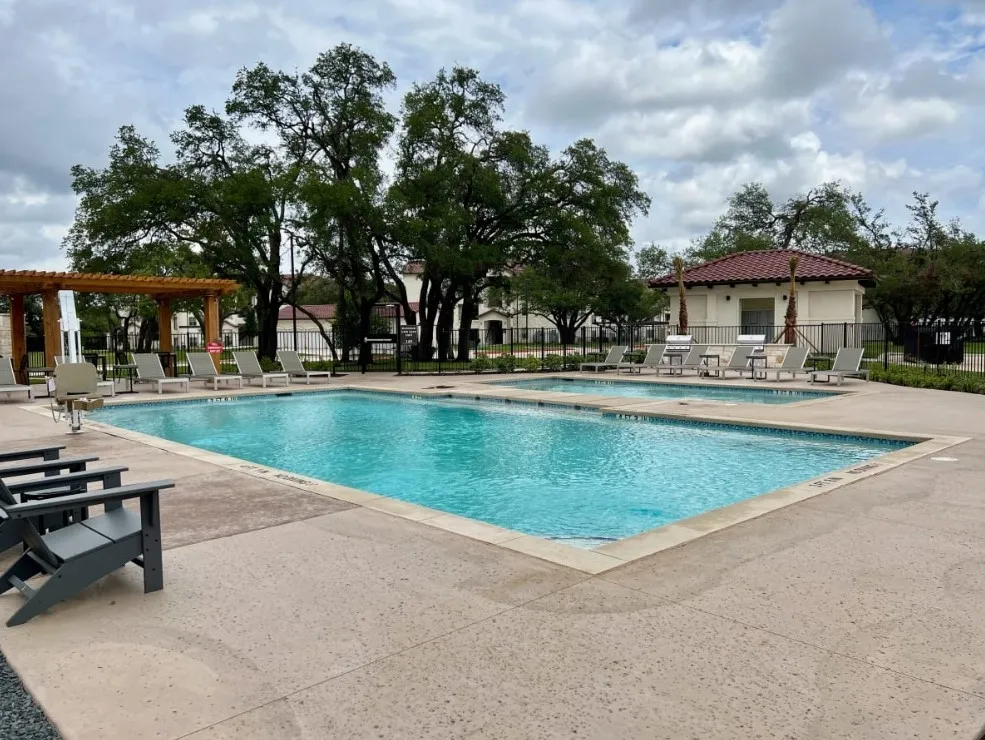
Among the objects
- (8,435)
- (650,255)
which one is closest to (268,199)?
(8,435)

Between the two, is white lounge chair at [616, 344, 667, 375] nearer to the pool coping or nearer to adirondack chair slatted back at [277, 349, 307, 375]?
adirondack chair slatted back at [277, 349, 307, 375]

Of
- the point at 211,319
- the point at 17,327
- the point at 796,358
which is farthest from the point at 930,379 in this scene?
the point at 17,327

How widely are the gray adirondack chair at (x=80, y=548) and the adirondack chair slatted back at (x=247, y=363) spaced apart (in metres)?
16.1

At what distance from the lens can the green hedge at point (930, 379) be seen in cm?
1478

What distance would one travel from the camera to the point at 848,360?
17.7 meters

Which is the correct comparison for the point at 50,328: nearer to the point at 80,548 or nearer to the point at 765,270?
the point at 80,548

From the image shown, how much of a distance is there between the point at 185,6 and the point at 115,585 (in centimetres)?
1274

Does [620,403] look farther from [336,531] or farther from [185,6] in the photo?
[185,6]

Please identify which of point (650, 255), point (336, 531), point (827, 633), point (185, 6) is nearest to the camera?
point (827, 633)

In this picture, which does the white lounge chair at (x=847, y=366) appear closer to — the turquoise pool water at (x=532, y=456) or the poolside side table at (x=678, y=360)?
the poolside side table at (x=678, y=360)

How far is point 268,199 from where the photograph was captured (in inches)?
923

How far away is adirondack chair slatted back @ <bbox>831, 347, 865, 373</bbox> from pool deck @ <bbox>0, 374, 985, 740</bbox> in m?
13.2

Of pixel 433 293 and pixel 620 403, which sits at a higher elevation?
pixel 433 293

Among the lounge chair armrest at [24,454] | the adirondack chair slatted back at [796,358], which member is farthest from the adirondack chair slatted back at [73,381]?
the adirondack chair slatted back at [796,358]
